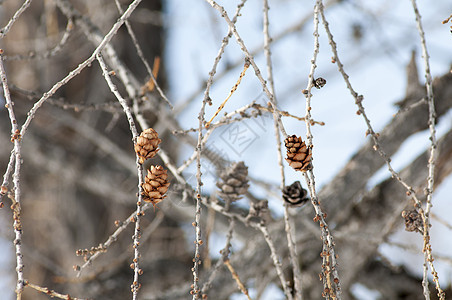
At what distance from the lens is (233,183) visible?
1035 millimetres

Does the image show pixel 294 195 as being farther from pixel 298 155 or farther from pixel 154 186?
pixel 154 186

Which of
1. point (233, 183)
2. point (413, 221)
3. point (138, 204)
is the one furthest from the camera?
point (233, 183)

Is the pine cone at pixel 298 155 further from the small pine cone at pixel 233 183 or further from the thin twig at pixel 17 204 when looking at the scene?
the thin twig at pixel 17 204

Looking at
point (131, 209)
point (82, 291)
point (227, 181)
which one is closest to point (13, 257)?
point (131, 209)

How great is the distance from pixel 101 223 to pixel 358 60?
64.5 inches

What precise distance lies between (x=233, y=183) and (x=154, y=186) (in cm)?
26

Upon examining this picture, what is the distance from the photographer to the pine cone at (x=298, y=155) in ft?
2.61

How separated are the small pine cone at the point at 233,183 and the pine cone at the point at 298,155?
25 cm

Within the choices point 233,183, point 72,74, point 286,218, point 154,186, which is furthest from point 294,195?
point 72,74

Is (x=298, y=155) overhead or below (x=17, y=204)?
overhead

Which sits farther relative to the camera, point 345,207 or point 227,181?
point 345,207

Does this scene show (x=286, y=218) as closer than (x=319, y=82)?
No

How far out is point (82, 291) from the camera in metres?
1.75

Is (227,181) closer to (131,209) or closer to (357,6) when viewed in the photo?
(357,6)
